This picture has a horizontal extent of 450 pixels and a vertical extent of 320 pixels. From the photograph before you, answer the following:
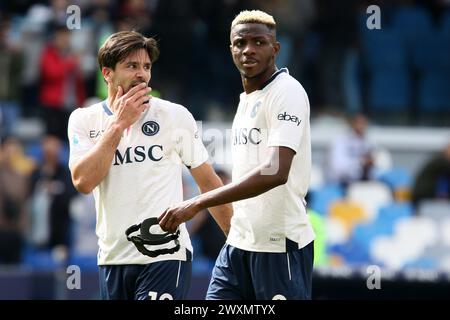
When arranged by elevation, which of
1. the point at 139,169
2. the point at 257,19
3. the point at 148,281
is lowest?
the point at 148,281

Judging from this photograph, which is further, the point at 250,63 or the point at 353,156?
the point at 353,156

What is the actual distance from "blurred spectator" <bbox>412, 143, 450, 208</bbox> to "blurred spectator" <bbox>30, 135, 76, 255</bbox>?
4.31 metres

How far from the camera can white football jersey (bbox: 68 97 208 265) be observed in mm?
6621

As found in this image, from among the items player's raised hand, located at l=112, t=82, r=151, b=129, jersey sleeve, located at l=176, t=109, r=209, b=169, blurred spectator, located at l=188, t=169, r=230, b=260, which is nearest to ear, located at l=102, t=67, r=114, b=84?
player's raised hand, located at l=112, t=82, r=151, b=129

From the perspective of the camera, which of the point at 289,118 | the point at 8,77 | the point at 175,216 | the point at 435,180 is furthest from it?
the point at 8,77

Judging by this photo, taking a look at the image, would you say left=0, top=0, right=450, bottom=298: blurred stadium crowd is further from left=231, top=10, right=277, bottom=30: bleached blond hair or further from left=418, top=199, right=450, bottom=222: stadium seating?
left=231, top=10, right=277, bottom=30: bleached blond hair

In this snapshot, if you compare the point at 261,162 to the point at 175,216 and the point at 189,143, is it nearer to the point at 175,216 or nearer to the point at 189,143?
the point at 189,143

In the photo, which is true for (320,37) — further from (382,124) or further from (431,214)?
(431,214)

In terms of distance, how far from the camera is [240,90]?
15266mm

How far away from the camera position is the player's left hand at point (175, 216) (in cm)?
613

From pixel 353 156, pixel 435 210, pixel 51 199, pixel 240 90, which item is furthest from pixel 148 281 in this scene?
pixel 240 90

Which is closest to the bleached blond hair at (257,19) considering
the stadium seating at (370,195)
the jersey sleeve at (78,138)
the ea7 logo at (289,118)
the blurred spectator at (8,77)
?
the ea7 logo at (289,118)

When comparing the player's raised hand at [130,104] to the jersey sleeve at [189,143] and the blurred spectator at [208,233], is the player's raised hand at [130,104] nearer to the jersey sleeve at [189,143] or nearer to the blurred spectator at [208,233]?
the jersey sleeve at [189,143]

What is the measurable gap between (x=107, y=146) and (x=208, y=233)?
596 centimetres
